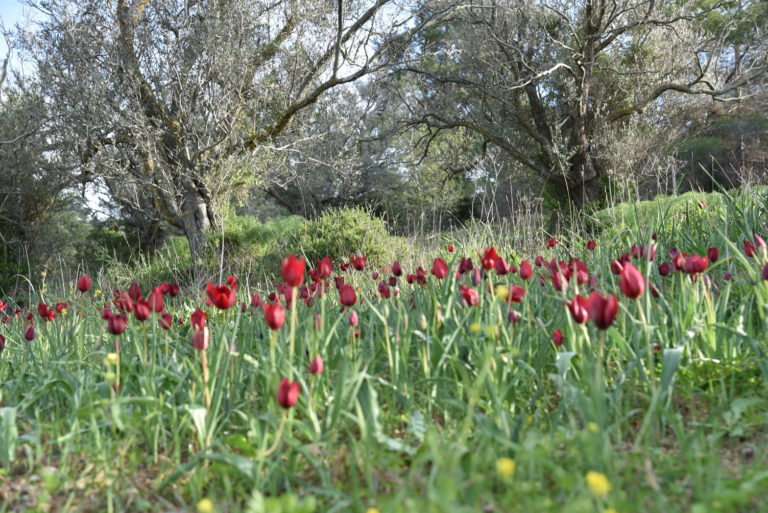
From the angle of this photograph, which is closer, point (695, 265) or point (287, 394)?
point (287, 394)

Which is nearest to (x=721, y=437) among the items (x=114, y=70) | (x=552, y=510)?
(x=552, y=510)

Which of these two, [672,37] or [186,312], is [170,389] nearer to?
[186,312]

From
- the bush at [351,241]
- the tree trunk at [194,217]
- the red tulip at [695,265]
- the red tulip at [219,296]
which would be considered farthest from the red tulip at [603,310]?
the tree trunk at [194,217]

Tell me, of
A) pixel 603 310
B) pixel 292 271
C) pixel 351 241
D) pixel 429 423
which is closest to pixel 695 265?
pixel 603 310

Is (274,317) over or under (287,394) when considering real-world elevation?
over

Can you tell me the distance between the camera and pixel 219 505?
1.32 m

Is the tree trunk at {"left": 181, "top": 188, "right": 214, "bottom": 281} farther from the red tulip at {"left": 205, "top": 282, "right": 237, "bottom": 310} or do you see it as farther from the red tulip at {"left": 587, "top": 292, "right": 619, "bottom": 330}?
the red tulip at {"left": 587, "top": 292, "right": 619, "bottom": 330}

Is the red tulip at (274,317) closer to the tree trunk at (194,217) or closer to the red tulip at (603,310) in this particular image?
the red tulip at (603,310)

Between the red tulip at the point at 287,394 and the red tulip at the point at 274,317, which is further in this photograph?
the red tulip at the point at 274,317

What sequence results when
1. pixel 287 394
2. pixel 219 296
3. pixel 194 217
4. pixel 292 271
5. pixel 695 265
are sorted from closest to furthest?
1. pixel 287 394
2. pixel 292 271
3. pixel 219 296
4. pixel 695 265
5. pixel 194 217

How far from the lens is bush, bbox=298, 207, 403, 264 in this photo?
842 cm

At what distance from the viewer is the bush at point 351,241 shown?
8.42 metres

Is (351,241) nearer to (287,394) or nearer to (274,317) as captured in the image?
(274,317)

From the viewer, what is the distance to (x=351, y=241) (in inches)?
334
